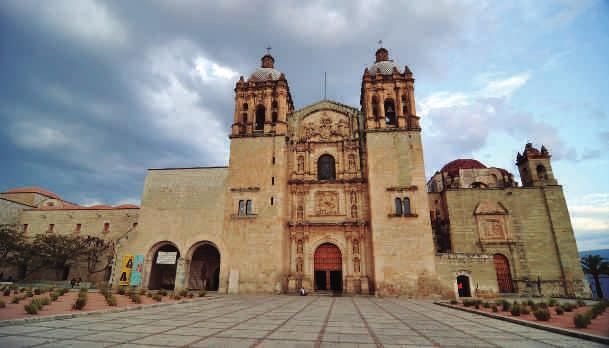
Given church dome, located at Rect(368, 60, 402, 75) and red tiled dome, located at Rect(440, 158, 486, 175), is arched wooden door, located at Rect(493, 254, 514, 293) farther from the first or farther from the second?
church dome, located at Rect(368, 60, 402, 75)

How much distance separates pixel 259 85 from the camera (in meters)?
27.3

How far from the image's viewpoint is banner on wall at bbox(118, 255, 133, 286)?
73.4ft

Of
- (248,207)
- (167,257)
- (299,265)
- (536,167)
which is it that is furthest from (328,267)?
(536,167)

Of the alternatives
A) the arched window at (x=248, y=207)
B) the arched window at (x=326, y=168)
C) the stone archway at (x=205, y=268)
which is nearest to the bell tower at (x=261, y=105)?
the arched window at (x=326, y=168)

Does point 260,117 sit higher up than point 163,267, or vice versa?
point 260,117

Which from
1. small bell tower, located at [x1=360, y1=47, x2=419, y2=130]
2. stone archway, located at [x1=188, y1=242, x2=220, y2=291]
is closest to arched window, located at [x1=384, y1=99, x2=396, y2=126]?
small bell tower, located at [x1=360, y1=47, x2=419, y2=130]

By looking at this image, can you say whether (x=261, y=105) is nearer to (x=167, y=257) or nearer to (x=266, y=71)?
(x=266, y=71)

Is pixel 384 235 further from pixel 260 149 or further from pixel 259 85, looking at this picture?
pixel 259 85

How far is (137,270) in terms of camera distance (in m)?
22.5

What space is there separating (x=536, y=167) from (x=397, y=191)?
14941mm

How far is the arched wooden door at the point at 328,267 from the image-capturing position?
22625mm

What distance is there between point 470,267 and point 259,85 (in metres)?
22.7

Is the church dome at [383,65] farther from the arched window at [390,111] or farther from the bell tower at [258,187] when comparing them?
the bell tower at [258,187]

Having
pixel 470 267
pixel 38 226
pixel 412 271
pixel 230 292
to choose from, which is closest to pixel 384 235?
pixel 412 271
